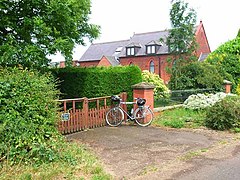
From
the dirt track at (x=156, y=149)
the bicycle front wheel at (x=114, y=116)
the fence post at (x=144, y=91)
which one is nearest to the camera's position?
the dirt track at (x=156, y=149)

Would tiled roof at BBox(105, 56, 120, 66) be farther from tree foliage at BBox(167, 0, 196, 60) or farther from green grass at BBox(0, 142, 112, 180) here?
green grass at BBox(0, 142, 112, 180)

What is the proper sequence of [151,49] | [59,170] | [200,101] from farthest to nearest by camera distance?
[151,49] → [200,101] → [59,170]

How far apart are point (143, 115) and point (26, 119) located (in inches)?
208

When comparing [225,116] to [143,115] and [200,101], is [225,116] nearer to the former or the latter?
[143,115]

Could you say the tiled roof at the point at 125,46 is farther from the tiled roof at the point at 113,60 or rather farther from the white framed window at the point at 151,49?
the tiled roof at the point at 113,60

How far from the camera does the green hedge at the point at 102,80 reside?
1071cm

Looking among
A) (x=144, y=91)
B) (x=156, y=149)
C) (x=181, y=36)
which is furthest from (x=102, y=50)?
(x=156, y=149)

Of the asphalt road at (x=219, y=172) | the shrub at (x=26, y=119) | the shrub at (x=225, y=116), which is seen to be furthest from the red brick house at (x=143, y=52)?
the shrub at (x=26, y=119)

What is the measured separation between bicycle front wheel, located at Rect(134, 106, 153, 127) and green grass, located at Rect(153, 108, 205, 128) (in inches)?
12.2

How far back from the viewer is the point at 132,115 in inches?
402

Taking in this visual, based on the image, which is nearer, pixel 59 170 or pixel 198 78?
pixel 59 170

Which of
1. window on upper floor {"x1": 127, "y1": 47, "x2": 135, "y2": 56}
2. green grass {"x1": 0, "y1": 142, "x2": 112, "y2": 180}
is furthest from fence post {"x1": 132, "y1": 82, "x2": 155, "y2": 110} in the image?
window on upper floor {"x1": 127, "y1": 47, "x2": 135, "y2": 56}

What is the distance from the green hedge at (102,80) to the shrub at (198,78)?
17.1 feet

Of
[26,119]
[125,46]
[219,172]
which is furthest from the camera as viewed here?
[125,46]
